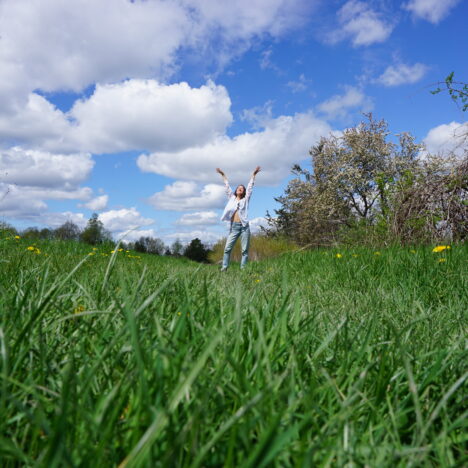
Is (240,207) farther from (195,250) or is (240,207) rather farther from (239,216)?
(195,250)

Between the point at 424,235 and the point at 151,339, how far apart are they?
21.6 feet

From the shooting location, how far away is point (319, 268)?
6168mm

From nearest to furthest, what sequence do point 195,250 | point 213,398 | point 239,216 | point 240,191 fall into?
1. point 213,398
2. point 239,216
3. point 240,191
4. point 195,250

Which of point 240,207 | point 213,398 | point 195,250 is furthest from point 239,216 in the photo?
point 195,250

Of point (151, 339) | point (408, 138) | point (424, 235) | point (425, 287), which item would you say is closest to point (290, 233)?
point (408, 138)

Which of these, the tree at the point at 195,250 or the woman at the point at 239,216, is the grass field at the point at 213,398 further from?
the tree at the point at 195,250

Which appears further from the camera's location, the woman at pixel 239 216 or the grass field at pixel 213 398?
the woman at pixel 239 216

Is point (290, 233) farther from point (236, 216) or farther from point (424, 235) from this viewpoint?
point (424, 235)

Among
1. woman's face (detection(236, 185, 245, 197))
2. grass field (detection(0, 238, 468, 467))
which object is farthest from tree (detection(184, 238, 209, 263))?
grass field (detection(0, 238, 468, 467))

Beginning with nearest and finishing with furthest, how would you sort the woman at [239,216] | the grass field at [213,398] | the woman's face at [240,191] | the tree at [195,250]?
the grass field at [213,398] < the woman at [239,216] < the woman's face at [240,191] < the tree at [195,250]

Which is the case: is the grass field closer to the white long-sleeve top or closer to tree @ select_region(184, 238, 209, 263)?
the white long-sleeve top

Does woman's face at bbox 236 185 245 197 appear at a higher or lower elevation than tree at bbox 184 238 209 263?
higher

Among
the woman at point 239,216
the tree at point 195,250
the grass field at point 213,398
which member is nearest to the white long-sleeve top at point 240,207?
the woman at point 239,216

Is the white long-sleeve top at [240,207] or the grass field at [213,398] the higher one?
the white long-sleeve top at [240,207]
